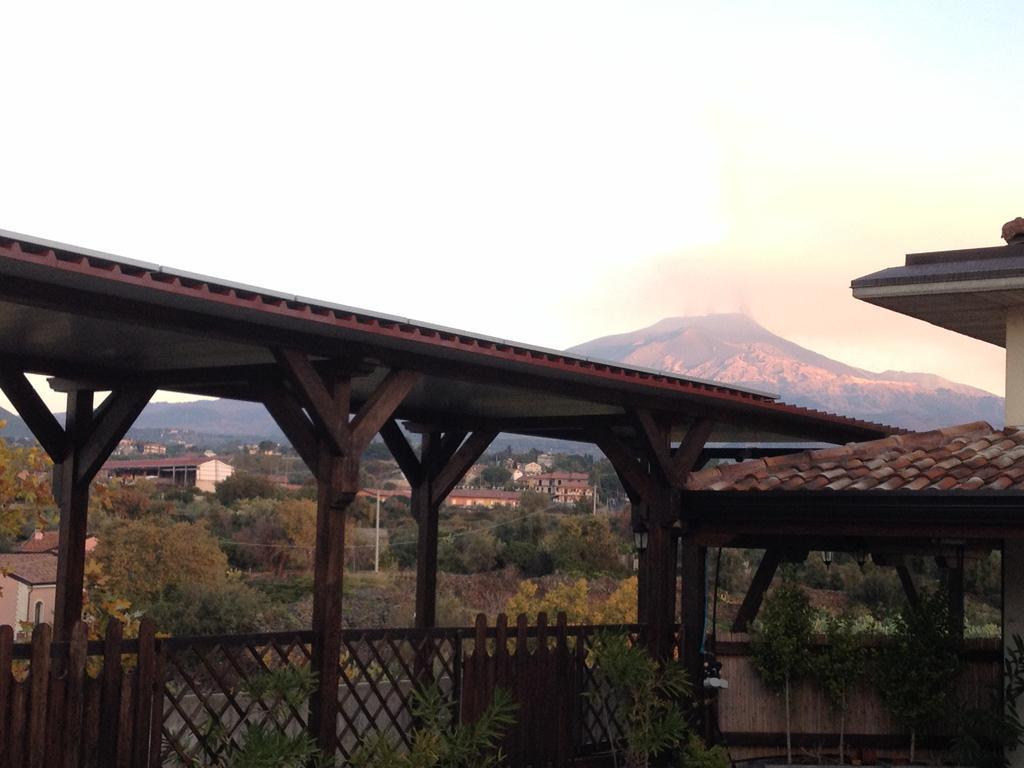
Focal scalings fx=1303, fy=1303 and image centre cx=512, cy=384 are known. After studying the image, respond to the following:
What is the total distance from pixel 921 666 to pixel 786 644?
3.60 ft

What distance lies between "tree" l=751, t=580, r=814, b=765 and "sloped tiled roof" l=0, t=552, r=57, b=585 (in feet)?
71.1

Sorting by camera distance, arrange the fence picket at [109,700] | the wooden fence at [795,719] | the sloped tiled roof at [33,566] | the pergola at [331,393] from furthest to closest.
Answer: the sloped tiled roof at [33,566], the wooden fence at [795,719], the fence picket at [109,700], the pergola at [331,393]

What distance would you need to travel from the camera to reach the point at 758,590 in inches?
497

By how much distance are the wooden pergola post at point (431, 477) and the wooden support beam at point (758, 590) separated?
9.53ft

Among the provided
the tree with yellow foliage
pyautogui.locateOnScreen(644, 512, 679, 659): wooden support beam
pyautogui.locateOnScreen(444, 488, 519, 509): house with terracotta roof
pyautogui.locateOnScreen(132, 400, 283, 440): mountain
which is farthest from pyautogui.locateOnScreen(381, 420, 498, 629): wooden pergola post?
pyautogui.locateOnScreen(132, 400, 283, 440): mountain

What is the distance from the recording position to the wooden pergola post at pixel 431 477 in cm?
1178

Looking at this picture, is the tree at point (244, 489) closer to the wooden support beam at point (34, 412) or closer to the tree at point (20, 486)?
the tree at point (20, 486)

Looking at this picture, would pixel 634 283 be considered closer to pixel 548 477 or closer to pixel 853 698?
pixel 548 477

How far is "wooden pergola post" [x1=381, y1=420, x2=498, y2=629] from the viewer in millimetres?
11781

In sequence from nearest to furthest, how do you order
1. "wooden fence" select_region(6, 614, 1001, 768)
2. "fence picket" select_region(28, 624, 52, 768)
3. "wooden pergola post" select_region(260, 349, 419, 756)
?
"fence picket" select_region(28, 624, 52, 768) < "wooden fence" select_region(6, 614, 1001, 768) < "wooden pergola post" select_region(260, 349, 419, 756)

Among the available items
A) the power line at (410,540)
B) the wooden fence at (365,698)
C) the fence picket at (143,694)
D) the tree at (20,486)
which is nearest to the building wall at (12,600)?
the power line at (410,540)

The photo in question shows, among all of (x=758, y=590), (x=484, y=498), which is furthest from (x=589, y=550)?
(x=758, y=590)

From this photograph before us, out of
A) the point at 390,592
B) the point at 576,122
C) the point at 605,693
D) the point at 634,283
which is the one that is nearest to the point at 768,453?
the point at 605,693

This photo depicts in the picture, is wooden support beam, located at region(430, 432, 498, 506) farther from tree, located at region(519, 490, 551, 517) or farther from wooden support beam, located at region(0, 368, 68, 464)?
tree, located at region(519, 490, 551, 517)
